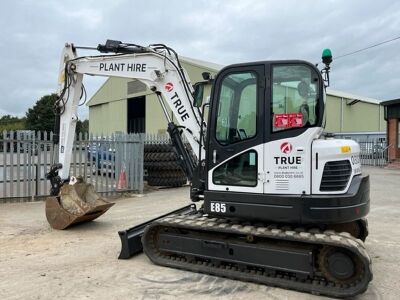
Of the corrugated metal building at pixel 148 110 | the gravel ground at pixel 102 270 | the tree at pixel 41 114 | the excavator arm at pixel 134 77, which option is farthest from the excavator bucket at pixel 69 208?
the tree at pixel 41 114

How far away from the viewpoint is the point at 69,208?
822cm

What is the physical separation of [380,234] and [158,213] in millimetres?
4806

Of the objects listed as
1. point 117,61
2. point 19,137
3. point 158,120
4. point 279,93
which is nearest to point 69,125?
point 117,61

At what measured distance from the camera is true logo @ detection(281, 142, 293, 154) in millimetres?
5453

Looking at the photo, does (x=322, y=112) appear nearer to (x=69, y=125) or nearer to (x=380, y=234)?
(x=380, y=234)

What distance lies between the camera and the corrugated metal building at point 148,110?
116ft

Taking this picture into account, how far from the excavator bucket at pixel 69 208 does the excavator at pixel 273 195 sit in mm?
1995

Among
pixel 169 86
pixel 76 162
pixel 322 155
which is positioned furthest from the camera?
pixel 76 162

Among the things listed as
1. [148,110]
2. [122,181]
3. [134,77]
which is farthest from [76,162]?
[148,110]

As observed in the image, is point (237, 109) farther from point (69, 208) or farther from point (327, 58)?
point (69, 208)

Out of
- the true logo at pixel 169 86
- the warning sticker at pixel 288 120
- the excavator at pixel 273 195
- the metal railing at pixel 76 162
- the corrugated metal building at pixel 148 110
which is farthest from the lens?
the corrugated metal building at pixel 148 110

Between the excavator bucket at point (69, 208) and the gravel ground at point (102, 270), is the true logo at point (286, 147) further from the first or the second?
the excavator bucket at point (69, 208)

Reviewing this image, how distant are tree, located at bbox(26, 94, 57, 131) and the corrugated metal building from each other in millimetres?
26498

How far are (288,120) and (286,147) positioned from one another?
337 millimetres
